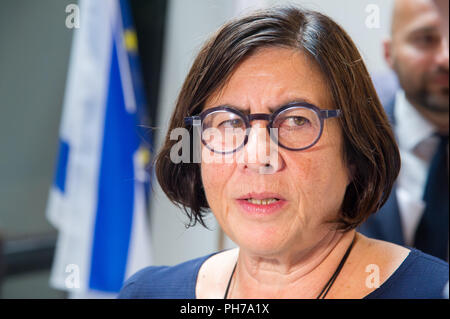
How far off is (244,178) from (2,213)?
2.83 ft

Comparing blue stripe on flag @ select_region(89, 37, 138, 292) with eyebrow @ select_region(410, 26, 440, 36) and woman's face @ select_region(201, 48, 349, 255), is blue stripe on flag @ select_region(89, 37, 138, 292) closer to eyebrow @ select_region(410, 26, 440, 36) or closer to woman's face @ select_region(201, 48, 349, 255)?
woman's face @ select_region(201, 48, 349, 255)

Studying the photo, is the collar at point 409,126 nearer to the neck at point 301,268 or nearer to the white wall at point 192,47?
the white wall at point 192,47

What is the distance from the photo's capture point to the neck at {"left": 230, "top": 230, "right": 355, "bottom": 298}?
98cm

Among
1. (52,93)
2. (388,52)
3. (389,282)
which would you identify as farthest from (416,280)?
(52,93)

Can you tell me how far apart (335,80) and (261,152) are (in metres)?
0.17

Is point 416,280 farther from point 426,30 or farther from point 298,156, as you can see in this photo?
point 426,30

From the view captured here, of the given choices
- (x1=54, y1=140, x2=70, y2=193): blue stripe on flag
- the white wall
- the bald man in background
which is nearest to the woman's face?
the white wall

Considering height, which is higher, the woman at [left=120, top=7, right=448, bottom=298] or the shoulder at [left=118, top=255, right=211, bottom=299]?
the woman at [left=120, top=7, right=448, bottom=298]

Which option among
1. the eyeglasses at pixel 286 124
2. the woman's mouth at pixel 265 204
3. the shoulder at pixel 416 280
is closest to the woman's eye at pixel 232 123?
the eyeglasses at pixel 286 124

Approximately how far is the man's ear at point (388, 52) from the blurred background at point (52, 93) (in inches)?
0.8

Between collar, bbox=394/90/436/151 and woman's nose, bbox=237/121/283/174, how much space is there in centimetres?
51

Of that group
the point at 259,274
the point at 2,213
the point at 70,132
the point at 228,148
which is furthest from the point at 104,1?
the point at 259,274

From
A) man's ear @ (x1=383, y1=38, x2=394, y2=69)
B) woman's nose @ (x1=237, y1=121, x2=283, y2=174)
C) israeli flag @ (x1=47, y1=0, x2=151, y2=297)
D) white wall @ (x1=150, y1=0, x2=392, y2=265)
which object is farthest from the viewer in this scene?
israeli flag @ (x1=47, y1=0, x2=151, y2=297)

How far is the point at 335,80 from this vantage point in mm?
908
